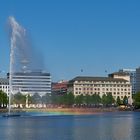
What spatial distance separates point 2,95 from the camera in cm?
17450

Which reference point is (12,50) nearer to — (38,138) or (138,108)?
(38,138)

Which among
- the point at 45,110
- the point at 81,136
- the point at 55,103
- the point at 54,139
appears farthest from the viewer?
the point at 55,103

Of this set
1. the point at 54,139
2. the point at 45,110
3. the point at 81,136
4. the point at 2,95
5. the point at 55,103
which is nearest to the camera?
the point at 54,139

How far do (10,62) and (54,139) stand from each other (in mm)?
52829

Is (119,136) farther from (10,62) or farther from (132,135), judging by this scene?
(10,62)

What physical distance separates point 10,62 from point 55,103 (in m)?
100

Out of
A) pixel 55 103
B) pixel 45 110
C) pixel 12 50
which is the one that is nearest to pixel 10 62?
pixel 12 50

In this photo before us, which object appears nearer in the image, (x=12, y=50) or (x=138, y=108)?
(x=12, y=50)

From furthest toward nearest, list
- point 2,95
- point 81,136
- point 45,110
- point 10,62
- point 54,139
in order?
point 2,95 < point 45,110 < point 10,62 < point 81,136 < point 54,139

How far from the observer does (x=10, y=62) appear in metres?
97.1

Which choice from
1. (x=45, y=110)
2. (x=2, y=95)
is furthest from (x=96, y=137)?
(x=2, y=95)

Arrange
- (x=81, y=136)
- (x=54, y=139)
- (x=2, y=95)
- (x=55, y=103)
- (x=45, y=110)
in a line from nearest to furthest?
(x=54, y=139)
(x=81, y=136)
(x=45, y=110)
(x=2, y=95)
(x=55, y=103)

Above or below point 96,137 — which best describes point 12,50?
above

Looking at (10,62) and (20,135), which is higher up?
(10,62)
